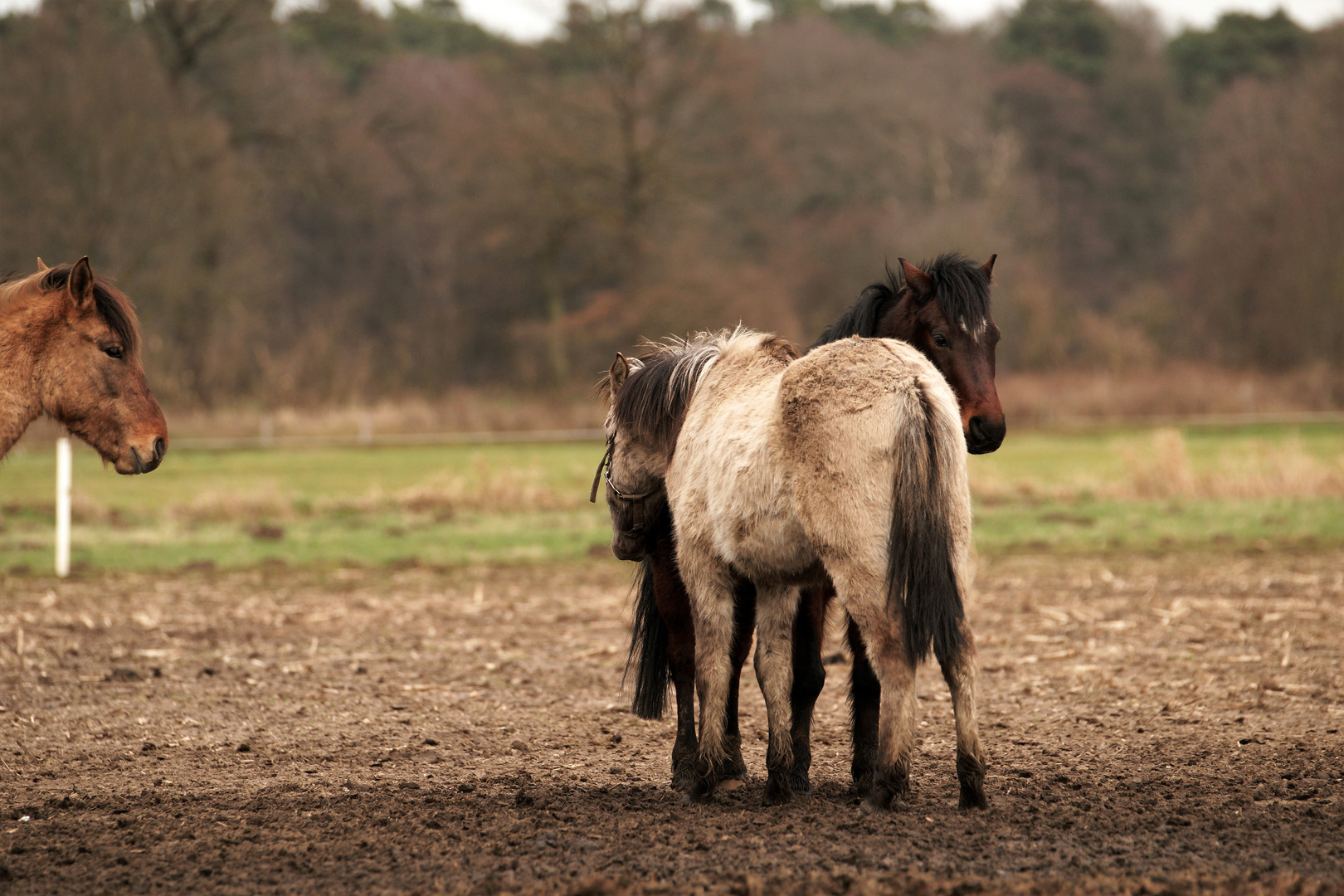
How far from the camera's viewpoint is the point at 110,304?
5.43 m

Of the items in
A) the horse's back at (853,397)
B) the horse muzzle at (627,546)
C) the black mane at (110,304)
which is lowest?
the horse muzzle at (627,546)

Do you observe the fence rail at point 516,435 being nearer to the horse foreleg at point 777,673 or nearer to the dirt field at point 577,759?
the dirt field at point 577,759

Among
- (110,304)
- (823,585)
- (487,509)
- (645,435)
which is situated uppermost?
(110,304)

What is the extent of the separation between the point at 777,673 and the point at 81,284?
381 cm

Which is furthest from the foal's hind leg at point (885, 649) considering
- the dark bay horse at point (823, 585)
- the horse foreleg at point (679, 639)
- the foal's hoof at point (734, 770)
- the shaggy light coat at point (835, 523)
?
the horse foreleg at point (679, 639)

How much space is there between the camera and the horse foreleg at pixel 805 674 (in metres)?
4.61

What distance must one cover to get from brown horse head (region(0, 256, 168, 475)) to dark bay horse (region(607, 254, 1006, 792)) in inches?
99.8

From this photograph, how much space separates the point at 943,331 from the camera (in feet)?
16.6

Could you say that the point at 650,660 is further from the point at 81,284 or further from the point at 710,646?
the point at 81,284

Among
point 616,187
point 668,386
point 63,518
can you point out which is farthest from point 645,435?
point 616,187

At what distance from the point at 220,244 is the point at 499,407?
31.5 ft

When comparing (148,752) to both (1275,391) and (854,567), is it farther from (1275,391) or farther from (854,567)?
(1275,391)

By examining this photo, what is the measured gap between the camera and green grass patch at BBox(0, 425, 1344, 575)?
1265cm

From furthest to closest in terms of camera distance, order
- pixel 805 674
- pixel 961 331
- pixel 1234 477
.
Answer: pixel 1234 477, pixel 961 331, pixel 805 674
